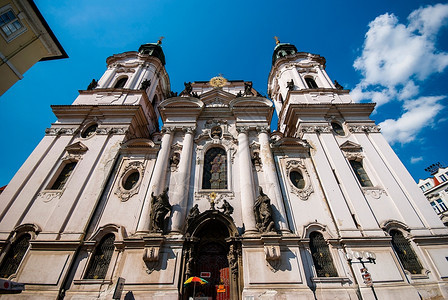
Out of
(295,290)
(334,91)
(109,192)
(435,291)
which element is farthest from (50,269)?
(334,91)

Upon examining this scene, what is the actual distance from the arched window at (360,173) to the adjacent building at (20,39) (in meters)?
19.2

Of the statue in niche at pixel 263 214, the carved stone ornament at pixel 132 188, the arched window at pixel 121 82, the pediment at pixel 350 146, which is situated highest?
the arched window at pixel 121 82

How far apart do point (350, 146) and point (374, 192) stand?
131 inches

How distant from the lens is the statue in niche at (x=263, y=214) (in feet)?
32.2

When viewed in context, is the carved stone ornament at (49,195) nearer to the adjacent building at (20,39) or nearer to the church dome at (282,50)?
the adjacent building at (20,39)

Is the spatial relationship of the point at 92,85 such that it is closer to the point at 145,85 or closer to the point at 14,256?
the point at 145,85

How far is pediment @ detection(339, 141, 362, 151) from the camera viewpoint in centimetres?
1404

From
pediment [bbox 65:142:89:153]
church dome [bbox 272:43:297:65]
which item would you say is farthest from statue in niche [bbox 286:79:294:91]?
pediment [bbox 65:142:89:153]

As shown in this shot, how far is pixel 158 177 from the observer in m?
11.9

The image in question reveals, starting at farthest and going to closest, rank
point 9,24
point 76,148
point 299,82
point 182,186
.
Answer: point 299,82 → point 76,148 → point 182,186 → point 9,24

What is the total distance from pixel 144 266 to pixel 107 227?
2.87 m

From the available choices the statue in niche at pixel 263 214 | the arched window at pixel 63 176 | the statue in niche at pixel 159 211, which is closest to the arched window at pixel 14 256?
the arched window at pixel 63 176

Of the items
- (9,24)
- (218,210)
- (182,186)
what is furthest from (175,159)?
(9,24)

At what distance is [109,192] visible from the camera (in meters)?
11.8
